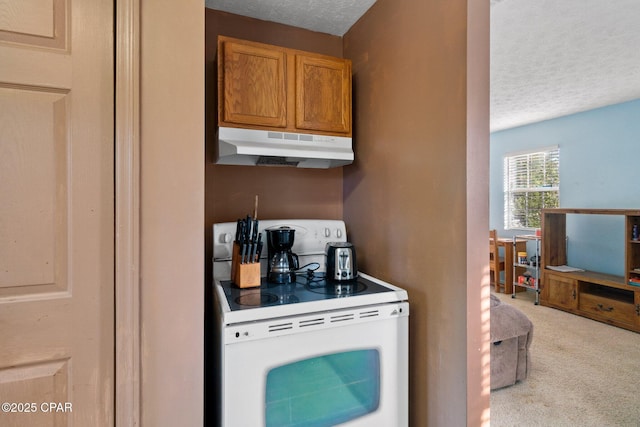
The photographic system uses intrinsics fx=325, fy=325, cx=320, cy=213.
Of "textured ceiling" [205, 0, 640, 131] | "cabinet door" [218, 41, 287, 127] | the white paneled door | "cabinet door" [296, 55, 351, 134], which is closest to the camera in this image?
the white paneled door

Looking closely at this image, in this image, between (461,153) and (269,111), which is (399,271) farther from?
(269,111)

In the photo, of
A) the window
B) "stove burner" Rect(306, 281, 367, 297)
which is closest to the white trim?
"stove burner" Rect(306, 281, 367, 297)

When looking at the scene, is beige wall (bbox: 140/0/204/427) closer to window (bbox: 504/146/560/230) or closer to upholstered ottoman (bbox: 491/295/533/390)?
upholstered ottoman (bbox: 491/295/533/390)

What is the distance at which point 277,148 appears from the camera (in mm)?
1633

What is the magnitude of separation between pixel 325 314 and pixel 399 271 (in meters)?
0.52

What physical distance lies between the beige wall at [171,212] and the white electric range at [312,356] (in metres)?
0.13

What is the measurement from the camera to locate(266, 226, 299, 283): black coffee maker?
1.65 metres

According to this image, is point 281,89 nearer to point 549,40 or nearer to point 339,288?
point 339,288

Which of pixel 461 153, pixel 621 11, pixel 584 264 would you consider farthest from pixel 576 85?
pixel 461 153

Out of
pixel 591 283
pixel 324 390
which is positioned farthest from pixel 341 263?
pixel 591 283

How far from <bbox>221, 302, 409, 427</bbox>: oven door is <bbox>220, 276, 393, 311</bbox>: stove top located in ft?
0.31

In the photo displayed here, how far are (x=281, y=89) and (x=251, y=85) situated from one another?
0.51 ft

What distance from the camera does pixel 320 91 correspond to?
1.76m

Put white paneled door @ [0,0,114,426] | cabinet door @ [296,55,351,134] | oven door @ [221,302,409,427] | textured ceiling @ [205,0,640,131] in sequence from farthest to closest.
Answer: textured ceiling @ [205,0,640,131] < cabinet door @ [296,55,351,134] < oven door @ [221,302,409,427] < white paneled door @ [0,0,114,426]
